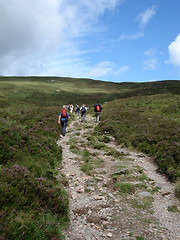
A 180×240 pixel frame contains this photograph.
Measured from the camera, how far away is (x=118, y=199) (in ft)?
26.1

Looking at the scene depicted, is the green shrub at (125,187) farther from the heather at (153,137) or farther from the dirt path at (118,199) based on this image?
the heather at (153,137)

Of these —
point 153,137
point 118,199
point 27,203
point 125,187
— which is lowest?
point 118,199

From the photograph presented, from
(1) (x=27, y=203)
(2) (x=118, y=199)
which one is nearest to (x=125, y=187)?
(2) (x=118, y=199)

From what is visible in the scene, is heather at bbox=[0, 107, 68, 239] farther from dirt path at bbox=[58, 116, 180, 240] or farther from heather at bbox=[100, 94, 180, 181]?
heather at bbox=[100, 94, 180, 181]

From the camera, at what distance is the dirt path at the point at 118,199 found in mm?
5855

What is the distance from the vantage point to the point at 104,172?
428 inches

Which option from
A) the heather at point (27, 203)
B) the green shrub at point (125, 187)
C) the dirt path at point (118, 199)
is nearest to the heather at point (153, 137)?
the dirt path at point (118, 199)

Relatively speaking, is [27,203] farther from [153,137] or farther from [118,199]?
[153,137]

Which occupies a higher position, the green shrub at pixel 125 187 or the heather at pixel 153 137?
the heather at pixel 153 137

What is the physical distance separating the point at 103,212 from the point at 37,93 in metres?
81.3

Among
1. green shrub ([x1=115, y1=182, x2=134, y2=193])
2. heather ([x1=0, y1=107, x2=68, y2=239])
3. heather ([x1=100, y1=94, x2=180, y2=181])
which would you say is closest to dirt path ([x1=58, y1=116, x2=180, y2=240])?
green shrub ([x1=115, y1=182, x2=134, y2=193])

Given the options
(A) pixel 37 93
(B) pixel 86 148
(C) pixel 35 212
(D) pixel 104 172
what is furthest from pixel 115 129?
(A) pixel 37 93

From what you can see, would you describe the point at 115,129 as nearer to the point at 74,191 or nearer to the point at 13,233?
the point at 74,191

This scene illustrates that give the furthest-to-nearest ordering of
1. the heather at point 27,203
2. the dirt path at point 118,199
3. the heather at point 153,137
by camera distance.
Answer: the heather at point 153,137
the dirt path at point 118,199
the heather at point 27,203
